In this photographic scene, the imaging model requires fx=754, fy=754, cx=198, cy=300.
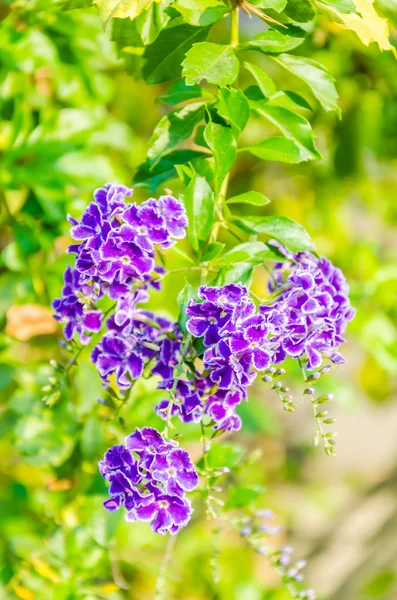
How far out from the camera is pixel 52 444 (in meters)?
1.47

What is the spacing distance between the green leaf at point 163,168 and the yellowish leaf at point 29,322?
61 centimetres

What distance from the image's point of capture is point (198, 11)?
38.5 inches

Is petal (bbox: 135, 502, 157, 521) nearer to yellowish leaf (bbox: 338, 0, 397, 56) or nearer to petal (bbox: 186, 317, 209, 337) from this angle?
petal (bbox: 186, 317, 209, 337)

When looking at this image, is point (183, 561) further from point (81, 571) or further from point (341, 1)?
point (341, 1)

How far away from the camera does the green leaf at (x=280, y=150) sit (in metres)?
1.02

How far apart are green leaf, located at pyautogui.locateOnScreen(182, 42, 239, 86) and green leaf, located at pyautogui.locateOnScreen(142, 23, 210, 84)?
8 centimetres

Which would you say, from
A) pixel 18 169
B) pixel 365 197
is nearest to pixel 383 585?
pixel 365 197

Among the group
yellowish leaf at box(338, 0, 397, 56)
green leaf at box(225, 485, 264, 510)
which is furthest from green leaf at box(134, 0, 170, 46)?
green leaf at box(225, 485, 264, 510)

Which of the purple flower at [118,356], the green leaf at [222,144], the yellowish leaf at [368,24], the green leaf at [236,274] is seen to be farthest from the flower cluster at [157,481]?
the yellowish leaf at [368,24]

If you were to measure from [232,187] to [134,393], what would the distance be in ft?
3.29

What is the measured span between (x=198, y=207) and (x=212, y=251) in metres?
0.06

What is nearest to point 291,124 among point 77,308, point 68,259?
point 77,308

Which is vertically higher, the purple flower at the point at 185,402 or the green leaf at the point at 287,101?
the green leaf at the point at 287,101

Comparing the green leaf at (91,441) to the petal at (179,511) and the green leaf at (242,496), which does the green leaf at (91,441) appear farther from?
the petal at (179,511)
